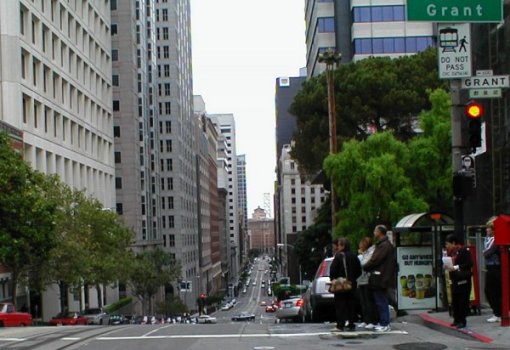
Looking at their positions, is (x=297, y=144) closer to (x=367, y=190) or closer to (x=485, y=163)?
(x=367, y=190)

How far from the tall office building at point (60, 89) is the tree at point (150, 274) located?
6928mm

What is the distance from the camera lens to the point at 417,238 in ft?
56.2

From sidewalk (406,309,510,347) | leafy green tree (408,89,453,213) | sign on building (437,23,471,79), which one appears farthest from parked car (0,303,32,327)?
sign on building (437,23,471,79)

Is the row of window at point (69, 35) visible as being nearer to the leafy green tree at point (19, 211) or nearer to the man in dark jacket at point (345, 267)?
the leafy green tree at point (19, 211)

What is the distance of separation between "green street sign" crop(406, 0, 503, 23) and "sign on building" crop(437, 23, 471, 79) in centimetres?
30

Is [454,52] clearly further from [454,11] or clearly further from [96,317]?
[96,317]

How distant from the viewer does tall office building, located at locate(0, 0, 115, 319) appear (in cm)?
4478

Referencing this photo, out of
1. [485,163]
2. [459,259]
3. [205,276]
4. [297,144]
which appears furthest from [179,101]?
[459,259]

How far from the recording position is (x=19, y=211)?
31.6m

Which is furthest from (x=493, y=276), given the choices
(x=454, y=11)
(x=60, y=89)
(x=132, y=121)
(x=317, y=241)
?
(x=132, y=121)

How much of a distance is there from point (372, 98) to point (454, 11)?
30917mm

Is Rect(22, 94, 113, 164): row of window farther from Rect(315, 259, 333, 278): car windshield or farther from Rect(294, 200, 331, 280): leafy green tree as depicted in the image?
Rect(315, 259, 333, 278): car windshield

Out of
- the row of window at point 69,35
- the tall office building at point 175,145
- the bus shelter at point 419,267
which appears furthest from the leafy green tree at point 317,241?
the tall office building at point 175,145

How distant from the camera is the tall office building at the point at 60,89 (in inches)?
1763
